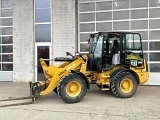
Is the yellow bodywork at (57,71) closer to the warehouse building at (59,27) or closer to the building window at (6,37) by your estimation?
the warehouse building at (59,27)

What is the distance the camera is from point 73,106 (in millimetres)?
8562

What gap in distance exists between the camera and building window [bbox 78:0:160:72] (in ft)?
44.2

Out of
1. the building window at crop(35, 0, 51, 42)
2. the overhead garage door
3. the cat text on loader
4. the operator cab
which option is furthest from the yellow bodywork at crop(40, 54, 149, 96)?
the building window at crop(35, 0, 51, 42)

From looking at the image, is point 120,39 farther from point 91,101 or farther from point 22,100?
point 22,100

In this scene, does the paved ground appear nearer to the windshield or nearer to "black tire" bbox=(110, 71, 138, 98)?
"black tire" bbox=(110, 71, 138, 98)

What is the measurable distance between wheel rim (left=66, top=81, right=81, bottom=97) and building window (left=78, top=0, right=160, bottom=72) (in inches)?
227

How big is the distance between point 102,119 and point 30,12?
986cm

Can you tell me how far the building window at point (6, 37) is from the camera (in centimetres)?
1579

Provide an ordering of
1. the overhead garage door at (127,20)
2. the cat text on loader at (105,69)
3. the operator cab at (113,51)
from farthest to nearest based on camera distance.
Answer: the overhead garage door at (127,20), the operator cab at (113,51), the cat text on loader at (105,69)

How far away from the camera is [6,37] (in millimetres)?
15930

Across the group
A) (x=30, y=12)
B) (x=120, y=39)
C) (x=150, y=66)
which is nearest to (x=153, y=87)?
(x=150, y=66)

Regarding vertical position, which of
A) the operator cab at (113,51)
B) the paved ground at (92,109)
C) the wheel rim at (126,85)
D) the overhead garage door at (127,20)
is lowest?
the paved ground at (92,109)

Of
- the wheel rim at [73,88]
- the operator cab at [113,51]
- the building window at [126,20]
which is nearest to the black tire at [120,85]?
the operator cab at [113,51]

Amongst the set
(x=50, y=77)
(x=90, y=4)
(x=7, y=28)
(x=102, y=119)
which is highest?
(x=90, y=4)
